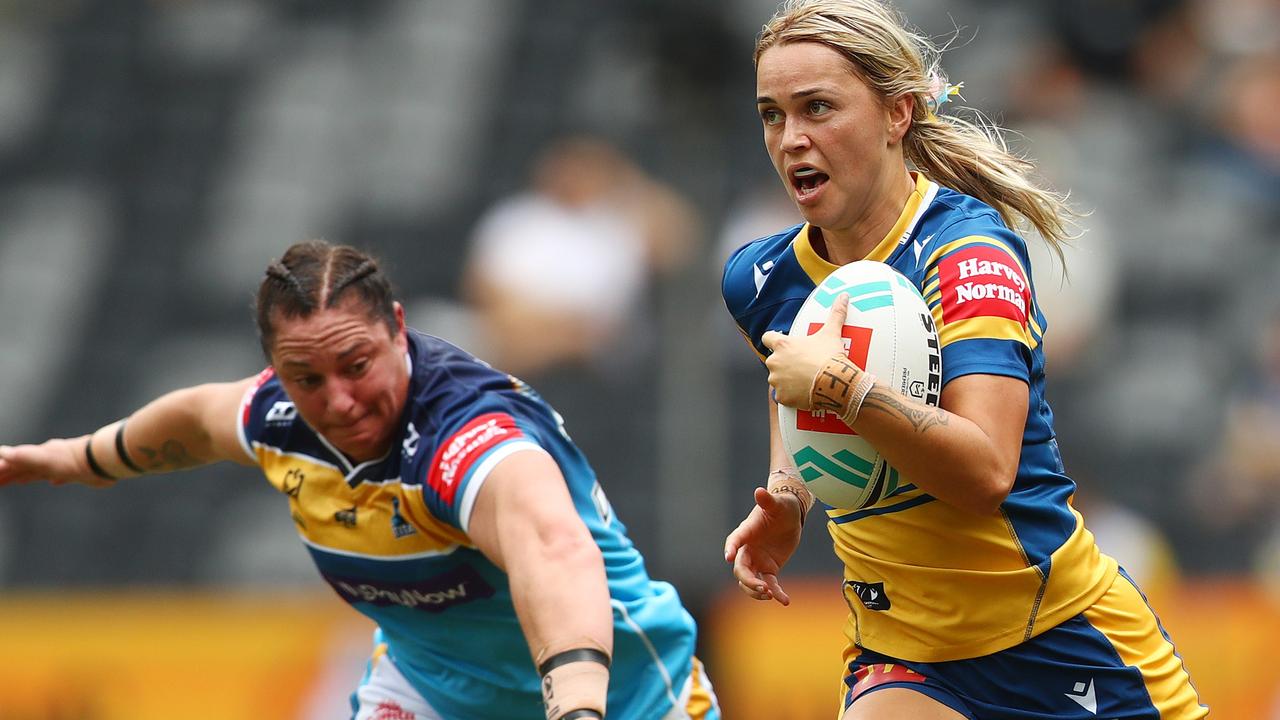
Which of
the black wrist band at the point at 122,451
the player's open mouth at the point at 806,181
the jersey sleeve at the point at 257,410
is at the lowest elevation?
the black wrist band at the point at 122,451

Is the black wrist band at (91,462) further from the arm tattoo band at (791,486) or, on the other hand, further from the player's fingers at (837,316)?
the player's fingers at (837,316)

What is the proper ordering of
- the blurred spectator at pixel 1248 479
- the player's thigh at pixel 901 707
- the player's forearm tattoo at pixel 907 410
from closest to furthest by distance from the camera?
the player's forearm tattoo at pixel 907 410 < the player's thigh at pixel 901 707 < the blurred spectator at pixel 1248 479

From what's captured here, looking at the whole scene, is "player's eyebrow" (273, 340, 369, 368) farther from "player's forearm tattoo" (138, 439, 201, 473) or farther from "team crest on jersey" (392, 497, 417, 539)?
"player's forearm tattoo" (138, 439, 201, 473)

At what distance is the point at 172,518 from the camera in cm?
1056

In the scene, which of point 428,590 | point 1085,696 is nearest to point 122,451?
point 428,590

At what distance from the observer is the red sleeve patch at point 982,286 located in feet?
12.2

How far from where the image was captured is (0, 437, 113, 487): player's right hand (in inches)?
211

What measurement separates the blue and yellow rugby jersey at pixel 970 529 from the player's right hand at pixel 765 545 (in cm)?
17

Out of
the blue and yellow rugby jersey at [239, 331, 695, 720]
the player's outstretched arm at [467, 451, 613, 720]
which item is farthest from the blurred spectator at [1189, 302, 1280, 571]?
the player's outstretched arm at [467, 451, 613, 720]

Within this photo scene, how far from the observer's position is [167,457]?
17.5 feet

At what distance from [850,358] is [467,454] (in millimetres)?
1108

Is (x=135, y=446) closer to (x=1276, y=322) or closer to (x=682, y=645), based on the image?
A: (x=682, y=645)

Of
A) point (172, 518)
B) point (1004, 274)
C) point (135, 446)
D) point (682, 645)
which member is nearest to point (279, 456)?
point (135, 446)

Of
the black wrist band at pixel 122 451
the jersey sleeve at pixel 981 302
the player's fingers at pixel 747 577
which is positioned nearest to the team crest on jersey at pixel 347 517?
the black wrist band at pixel 122 451
